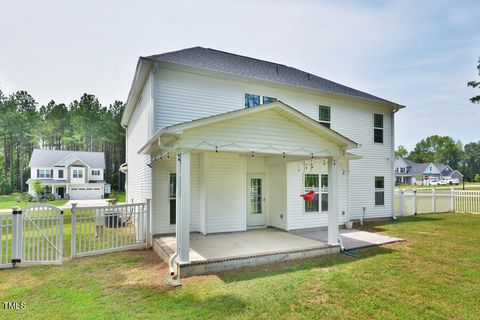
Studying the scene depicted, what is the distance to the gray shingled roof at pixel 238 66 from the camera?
850cm

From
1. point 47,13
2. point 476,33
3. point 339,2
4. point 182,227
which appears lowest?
point 182,227

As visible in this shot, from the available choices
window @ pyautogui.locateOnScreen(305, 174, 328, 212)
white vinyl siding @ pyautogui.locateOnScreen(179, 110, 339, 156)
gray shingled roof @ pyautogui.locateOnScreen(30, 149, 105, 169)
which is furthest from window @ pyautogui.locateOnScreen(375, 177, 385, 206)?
gray shingled roof @ pyautogui.locateOnScreen(30, 149, 105, 169)

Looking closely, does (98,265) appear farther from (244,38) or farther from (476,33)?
(476,33)

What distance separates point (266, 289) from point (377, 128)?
10693 millimetres

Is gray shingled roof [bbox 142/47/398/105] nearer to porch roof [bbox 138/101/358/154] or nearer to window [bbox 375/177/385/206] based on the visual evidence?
porch roof [bbox 138/101/358/154]

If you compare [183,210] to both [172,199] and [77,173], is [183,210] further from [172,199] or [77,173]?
[77,173]

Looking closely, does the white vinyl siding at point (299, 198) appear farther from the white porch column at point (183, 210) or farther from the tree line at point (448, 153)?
the tree line at point (448, 153)

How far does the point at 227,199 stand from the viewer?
861 cm

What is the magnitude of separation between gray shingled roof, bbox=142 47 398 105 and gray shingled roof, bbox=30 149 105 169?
31.2 meters

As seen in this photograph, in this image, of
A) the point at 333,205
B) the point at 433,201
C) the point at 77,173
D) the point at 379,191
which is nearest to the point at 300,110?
the point at 333,205

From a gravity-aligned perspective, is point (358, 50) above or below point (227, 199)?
above

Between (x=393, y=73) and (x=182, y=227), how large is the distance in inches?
511

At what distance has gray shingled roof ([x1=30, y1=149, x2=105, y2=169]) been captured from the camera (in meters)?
32.6

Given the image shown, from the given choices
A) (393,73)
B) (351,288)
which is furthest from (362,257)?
(393,73)
